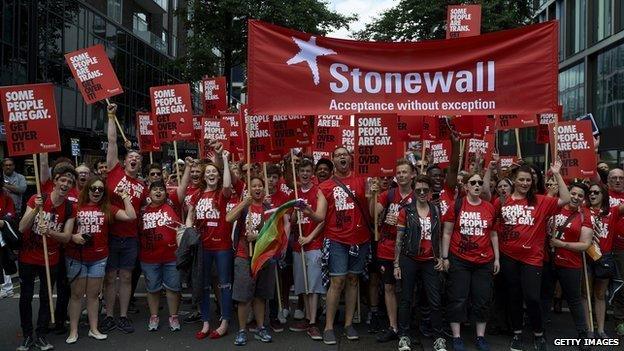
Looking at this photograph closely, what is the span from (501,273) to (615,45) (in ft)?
76.7

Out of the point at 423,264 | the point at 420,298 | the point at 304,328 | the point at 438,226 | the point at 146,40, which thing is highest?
the point at 146,40

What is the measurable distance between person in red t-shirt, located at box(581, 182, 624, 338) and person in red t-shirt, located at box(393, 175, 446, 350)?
6.29ft

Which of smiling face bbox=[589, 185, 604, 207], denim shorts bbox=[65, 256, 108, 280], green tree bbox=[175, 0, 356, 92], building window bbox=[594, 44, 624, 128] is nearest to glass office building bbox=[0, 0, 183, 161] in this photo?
green tree bbox=[175, 0, 356, 92]

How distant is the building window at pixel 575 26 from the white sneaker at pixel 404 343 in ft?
94.0

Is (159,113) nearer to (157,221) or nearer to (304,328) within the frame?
(157,221)

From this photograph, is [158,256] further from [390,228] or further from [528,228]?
[528,228]

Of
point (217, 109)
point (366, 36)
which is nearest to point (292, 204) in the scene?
point (217, 109)

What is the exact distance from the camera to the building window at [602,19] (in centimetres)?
2628

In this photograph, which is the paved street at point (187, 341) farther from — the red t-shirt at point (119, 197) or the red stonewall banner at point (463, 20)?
the red stonewall banner at point (463, 20)

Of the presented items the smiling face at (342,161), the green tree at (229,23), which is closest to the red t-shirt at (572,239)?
the smiling face at (342,161)

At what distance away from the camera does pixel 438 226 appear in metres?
6.11

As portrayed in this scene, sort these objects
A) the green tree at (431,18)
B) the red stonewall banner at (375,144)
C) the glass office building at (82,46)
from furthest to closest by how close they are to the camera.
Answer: the green tree at (431,18) < the glass office building at (82,46) < the red stonewall banner at (375,144)

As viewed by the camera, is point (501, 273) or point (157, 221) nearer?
point (501, 273)

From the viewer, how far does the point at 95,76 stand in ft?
27.3
